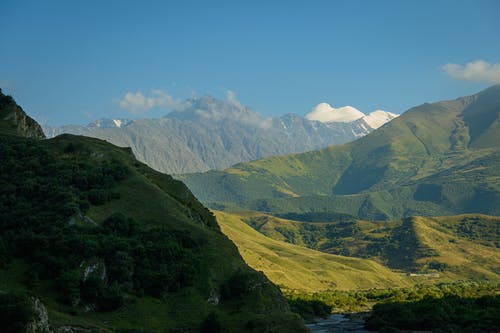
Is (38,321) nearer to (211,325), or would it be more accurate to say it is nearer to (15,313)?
(15,313)

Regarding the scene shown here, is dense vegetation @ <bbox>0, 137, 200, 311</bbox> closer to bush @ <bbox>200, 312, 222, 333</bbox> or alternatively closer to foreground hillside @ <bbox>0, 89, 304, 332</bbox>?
foreground hillside @ <bbox>0, 89, 304, 332</bbox>

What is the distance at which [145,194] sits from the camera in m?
188

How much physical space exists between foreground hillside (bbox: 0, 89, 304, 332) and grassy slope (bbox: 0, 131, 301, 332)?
0.28 metres

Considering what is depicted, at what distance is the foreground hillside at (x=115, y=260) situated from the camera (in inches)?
5330

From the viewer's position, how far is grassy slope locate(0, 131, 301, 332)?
132m

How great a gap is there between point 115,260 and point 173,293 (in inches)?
651

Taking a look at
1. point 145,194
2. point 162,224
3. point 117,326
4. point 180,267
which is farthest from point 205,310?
point 145,194

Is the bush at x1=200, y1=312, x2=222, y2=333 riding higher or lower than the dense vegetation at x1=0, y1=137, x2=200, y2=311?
lower

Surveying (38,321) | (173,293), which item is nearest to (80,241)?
(173,293)

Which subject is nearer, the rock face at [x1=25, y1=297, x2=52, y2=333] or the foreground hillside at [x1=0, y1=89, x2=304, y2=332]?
the rock face at [x1=25, y1=297, x2=52, y2=333]

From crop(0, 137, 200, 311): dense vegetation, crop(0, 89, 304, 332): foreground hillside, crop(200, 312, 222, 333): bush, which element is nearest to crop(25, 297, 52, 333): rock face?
crop(0, 89, 304, 332): foreground hillside

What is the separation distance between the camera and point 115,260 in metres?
148

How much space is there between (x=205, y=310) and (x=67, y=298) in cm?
3261

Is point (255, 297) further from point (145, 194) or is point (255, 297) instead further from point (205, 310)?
point (145, 194)
